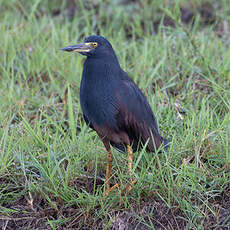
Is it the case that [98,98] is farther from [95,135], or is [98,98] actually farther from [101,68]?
[95,135]

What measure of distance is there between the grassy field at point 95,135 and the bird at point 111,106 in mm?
136

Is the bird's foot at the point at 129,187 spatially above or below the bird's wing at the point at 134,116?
below

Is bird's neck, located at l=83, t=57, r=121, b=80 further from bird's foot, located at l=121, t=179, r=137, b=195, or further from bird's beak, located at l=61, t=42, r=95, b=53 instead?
bird's foot, located at l=121, t=179, r=137, b=195

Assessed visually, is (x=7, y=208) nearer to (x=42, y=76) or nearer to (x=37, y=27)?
(x=42, y=76)

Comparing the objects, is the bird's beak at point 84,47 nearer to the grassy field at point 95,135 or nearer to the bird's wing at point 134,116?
the bird's wing at point 134,116

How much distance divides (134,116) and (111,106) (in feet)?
0.73

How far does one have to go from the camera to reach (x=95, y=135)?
3336mm

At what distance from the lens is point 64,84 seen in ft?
13.4

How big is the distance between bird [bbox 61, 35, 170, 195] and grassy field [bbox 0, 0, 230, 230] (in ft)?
0.45

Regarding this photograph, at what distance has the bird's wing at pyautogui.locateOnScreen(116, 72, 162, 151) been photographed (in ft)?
9.00

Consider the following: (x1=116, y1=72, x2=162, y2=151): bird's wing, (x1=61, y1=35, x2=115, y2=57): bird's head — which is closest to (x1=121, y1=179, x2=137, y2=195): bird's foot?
(x1=116, y1=72, x2=162, y2=151): bird's wing

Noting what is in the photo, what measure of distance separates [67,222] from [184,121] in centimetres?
127

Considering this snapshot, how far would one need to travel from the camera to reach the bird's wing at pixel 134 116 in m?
2.74

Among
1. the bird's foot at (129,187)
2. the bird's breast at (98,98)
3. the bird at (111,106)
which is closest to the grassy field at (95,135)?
the bird's foot at (129,187)
